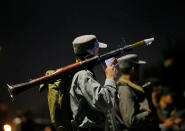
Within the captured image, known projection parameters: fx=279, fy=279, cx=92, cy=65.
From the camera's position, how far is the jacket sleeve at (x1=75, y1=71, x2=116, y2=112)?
8.47 ft

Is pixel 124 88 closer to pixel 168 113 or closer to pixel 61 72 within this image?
pixel 61 72

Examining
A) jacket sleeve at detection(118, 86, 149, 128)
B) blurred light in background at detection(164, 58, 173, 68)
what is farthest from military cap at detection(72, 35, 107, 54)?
blurred light in background at detection(164, 58, 173, 68)

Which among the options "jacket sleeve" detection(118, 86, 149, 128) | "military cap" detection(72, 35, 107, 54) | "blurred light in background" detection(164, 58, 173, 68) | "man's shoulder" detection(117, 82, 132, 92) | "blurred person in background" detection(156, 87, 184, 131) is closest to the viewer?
"military cap" detection(72, 35, 107, 54)

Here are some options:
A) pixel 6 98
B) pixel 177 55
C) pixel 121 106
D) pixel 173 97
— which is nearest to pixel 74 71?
pixel 121 106

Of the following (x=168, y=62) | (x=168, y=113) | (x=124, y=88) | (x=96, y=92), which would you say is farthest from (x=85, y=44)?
(x=168, y=62)

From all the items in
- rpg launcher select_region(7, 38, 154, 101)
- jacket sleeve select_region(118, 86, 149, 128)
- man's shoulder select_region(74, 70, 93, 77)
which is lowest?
jacket sleeve select_region(118, 86, 149, 128)

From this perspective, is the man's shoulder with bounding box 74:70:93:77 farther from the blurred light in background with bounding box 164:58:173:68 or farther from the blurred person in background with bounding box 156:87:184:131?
the blurred light in background with bounding box 164:58:173:68

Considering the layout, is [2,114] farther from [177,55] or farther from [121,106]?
[177,55]

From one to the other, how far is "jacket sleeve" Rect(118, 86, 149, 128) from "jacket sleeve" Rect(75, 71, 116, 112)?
1060 millimetres

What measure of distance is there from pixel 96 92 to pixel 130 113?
1225mm

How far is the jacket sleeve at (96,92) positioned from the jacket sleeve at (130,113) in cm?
106

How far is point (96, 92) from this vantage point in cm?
258

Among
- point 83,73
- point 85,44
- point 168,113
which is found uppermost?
point 85,44

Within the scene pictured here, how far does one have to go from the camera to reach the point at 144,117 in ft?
12.1
